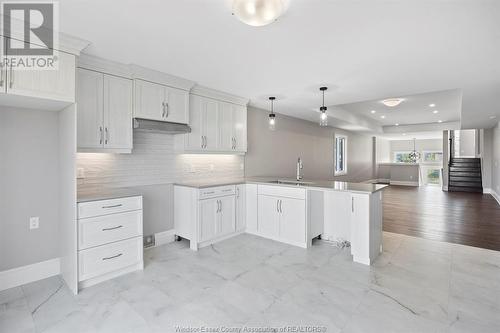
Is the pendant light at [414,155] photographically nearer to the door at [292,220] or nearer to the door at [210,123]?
the door at [292,220]

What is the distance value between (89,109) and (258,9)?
2.19 metres

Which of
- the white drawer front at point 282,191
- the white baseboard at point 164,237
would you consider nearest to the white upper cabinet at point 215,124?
the white drawer front at point 282,191

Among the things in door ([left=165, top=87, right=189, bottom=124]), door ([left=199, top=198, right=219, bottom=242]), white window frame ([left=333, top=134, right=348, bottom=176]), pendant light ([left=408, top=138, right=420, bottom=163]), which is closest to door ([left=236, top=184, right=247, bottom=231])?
door ([left=199, top=198, right=219, bottom=242])

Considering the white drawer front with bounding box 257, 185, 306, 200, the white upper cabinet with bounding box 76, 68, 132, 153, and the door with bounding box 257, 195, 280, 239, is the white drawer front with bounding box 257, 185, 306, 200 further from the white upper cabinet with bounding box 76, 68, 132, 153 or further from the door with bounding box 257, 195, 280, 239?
the white upper cabinet with bounding box 76, 68, 132, 153

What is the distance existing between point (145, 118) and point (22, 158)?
1318 millimetres

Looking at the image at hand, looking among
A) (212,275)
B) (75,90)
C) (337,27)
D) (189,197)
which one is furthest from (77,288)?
(337,27)

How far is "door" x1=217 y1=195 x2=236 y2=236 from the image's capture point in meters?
3.96

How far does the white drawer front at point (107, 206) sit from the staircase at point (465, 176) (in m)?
11.3

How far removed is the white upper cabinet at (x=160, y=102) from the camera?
3252 mm

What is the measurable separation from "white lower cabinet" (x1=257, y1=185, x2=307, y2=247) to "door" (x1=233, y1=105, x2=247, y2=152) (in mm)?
951

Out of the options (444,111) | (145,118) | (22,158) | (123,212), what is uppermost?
(444,111)

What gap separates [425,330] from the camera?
194 cm

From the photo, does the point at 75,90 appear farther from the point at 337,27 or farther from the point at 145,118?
the point at 337,27

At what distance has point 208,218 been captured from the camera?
377cm
